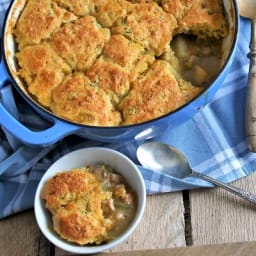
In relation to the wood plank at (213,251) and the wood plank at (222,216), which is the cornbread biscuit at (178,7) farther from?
the wood plank at (213,251)

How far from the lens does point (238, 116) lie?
5.63ft

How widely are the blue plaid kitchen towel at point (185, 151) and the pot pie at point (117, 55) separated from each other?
4.9 inches

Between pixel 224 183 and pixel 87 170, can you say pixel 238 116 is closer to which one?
pixel 224 183

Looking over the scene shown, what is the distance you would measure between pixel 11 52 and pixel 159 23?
1.29ft

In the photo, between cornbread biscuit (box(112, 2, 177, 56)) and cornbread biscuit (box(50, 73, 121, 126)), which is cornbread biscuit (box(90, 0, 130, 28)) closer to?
cornbread biscuit (box(112, 2, 177, 56))

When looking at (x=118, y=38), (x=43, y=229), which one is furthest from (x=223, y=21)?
(x=43, y=229)

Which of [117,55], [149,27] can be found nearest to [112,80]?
[117,55]

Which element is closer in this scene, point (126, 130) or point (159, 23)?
point (126, 130)

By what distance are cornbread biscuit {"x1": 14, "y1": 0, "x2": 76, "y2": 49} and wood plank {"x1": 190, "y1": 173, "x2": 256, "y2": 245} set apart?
560 mm

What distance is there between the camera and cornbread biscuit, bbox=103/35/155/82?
1.63 m

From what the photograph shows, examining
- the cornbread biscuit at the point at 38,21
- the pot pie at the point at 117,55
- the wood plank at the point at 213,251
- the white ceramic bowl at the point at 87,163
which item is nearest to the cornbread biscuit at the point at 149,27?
the pot pie at the point at 117,55

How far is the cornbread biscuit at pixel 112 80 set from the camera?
160 cm

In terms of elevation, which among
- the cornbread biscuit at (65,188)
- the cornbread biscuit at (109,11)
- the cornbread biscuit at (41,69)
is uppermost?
the cornbread biscuit at (109,11)

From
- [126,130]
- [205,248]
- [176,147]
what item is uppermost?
[126,130]
